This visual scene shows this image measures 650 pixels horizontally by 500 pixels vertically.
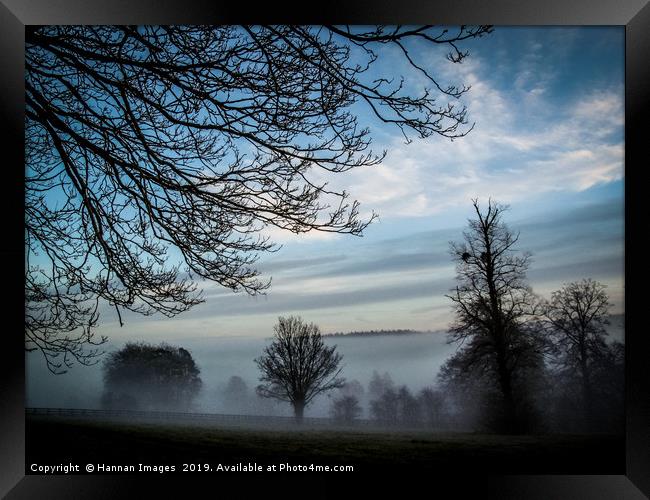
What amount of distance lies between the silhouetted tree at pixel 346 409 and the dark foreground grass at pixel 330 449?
0.20 meters

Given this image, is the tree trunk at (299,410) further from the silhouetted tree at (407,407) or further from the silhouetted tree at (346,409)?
the silhouetted tree at (407,407)

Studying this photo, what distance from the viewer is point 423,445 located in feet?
13.4

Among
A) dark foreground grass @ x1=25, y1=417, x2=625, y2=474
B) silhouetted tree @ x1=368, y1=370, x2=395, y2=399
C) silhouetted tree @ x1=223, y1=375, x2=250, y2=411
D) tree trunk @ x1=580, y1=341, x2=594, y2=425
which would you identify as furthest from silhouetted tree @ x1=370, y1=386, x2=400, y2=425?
tree trunk @ x1=580, y1=341, x2=594, y2=425

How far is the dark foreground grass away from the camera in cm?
394

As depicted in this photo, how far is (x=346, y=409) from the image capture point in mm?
4344

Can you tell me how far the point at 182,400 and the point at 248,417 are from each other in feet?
2.00

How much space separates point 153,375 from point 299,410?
1.33m

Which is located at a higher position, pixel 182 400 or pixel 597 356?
pixel 597 356

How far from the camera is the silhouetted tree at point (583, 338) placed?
13.2ft

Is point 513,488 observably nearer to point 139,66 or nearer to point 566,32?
point 566,32

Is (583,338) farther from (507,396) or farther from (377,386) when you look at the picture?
(377,386)
